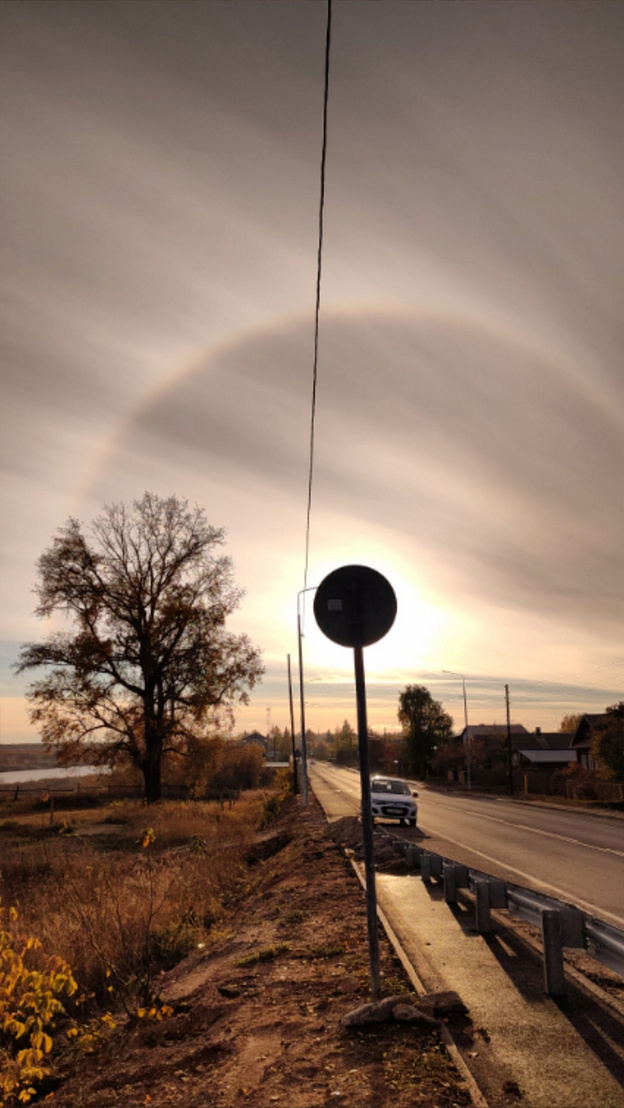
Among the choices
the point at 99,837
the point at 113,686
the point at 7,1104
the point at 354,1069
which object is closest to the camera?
the point at 354,1069

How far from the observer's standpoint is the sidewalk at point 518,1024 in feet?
14.2

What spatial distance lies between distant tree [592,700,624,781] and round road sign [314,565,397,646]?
43060 mm

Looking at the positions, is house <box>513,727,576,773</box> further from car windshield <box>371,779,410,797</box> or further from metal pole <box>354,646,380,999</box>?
metal pole <box>354,646,380,999</box>

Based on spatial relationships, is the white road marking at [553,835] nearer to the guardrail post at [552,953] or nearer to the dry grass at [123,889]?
the dry grass at [123,889]

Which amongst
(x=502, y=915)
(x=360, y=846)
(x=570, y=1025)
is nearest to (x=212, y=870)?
(x=360, y=846)

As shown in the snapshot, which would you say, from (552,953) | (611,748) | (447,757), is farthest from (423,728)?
(552,953)

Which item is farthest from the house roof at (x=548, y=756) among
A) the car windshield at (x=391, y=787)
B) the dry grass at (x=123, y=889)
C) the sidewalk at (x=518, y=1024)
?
the sidewalk at (x=518, y=1024)

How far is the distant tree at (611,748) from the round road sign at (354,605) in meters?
43.1

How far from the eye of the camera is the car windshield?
25.7m

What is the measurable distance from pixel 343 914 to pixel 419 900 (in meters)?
1.46

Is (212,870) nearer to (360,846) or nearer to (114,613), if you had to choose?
(360,846)

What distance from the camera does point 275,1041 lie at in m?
5.38

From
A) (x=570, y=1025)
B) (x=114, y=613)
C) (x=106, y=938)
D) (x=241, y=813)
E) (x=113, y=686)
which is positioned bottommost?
(x=241, y=813)

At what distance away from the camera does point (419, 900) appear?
10656 mm
